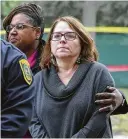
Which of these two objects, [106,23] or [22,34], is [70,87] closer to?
[22,34]

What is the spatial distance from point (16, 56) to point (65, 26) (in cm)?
62

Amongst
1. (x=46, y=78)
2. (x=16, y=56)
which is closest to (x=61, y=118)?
(x=46, y=78)

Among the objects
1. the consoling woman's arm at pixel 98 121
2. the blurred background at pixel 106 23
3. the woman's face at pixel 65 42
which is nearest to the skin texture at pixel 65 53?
the woman's face at pixel 65 42

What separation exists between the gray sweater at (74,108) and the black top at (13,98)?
1.58ft

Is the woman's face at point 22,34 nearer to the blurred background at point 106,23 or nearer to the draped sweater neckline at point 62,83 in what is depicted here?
the draped sweater neckline at point 62,83

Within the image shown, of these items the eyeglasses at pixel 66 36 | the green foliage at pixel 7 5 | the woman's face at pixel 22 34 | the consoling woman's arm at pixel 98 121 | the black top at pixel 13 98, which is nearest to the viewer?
the black top at pixel 13 98

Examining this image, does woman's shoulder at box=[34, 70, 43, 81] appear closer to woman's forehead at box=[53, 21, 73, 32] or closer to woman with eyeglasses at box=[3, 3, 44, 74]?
woman with eyeglasses at box=[3, 3, 44, 74]

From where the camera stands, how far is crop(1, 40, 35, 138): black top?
106 centimetres

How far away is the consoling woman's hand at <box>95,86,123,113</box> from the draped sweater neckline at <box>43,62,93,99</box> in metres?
0.12

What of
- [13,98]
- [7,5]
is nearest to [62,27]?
[13,98]

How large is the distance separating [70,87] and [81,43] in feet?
0.84

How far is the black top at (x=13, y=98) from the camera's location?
3.48ft

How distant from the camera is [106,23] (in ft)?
10.5

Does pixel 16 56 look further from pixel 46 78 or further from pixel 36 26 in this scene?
pixel 36 26
